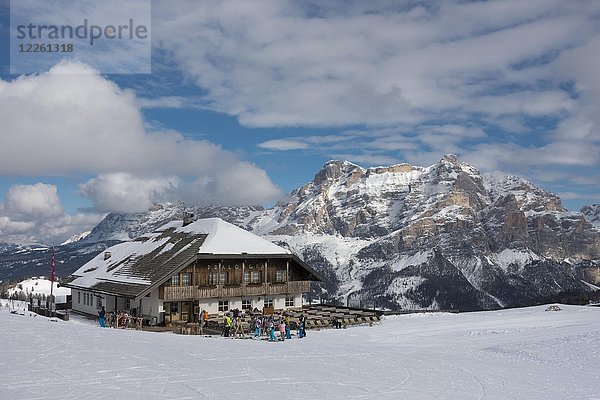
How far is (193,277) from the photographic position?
145 feet

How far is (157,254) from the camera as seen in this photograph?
46.9 metres

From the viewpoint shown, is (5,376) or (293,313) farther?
(293,313)

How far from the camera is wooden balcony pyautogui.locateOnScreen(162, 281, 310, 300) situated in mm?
42469

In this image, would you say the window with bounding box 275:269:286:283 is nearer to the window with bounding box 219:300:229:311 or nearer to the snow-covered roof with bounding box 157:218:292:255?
the snow-covered roof with bounding box 157:218:292:255

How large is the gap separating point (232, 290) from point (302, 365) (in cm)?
2348

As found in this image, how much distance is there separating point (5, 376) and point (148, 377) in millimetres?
4506

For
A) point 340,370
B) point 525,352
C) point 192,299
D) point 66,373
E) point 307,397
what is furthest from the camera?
point 192,299

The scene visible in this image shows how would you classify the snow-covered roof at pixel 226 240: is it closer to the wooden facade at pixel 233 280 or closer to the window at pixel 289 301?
the wooden facade at pixel 233 280

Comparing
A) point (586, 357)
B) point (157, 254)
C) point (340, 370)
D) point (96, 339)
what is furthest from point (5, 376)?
point (157, 254)

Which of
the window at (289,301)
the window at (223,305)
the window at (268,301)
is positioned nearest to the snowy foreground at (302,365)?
the window at (223,305)

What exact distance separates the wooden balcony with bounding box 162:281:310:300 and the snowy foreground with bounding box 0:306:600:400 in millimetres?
11728

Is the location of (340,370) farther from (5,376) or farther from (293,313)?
(293,313)

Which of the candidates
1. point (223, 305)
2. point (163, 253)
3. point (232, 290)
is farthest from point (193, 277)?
point (163, 253)

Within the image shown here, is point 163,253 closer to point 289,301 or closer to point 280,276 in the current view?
point 280,276
